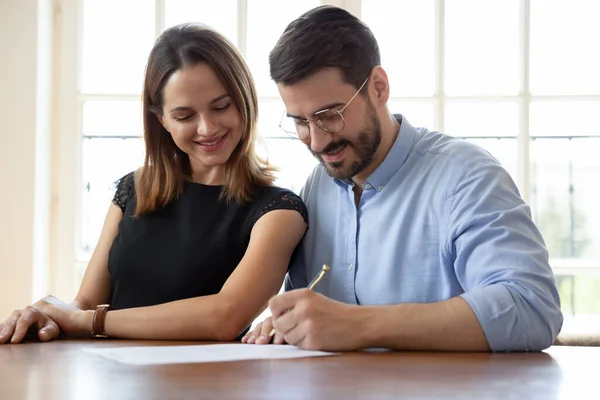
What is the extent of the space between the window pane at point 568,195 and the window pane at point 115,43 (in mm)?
1615

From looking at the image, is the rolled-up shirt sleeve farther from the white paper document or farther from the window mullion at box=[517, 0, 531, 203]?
the window mullion at box=[517, 0, 531, 203]

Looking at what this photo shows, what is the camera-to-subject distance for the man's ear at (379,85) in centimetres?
188

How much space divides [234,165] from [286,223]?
0.78ft

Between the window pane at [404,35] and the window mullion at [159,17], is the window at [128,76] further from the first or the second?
the window pane at [404,35]

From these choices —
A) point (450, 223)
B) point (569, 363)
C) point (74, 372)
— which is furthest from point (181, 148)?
point (569, 363)

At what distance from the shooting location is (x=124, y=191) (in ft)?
7.31

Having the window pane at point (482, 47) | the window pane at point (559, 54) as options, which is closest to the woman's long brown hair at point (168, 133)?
the window pane at point (482, 47)

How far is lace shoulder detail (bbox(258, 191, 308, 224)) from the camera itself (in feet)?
6.51

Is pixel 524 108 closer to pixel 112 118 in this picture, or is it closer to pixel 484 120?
pixel 484 120

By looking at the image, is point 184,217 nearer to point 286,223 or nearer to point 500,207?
point 286,223

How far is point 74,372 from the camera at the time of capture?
122cm

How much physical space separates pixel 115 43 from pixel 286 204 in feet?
5.98

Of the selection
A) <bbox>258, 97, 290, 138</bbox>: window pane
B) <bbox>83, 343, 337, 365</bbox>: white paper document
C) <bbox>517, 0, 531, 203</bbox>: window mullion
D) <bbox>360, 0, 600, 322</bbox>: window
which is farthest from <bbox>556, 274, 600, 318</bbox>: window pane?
<bbox>83, 343, 337, 365</bbox>: white paper document

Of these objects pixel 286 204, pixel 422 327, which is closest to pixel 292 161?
pixel 286 204
